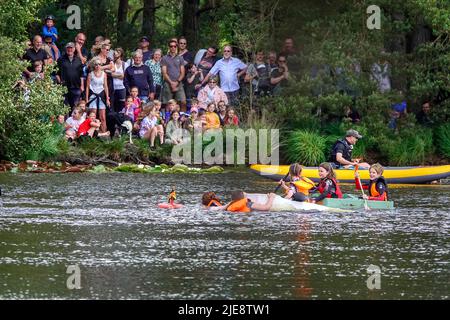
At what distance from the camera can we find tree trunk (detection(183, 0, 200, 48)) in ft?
151

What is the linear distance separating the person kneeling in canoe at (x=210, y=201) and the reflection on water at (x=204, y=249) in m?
0.38

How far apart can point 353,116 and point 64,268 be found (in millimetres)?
22845

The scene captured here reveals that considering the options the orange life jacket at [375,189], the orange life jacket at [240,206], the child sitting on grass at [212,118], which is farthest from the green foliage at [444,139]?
the orange life jacket at [240,206]

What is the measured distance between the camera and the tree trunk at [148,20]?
1831 inches

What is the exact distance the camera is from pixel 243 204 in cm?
2652

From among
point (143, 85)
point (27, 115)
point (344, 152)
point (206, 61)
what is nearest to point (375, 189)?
point (344, 152)

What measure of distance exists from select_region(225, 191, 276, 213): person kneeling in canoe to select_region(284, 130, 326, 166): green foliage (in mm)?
11743

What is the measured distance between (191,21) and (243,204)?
20.8 meters

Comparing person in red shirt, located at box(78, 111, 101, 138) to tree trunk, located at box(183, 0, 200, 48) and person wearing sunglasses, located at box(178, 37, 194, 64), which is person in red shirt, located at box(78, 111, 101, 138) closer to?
person wearing sunglasses, located at box(178, 37, 194, 64)

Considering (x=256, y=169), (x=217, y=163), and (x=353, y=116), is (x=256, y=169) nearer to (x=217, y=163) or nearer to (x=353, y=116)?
(x=217, y=163)

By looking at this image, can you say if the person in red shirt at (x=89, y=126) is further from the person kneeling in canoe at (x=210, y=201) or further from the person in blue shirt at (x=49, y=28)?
the person kneeling in canoe at (x=210, y=201)

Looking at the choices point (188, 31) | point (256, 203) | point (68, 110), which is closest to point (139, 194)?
point (256, 203)

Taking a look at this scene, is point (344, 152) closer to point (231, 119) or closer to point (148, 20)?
point (231, 119)

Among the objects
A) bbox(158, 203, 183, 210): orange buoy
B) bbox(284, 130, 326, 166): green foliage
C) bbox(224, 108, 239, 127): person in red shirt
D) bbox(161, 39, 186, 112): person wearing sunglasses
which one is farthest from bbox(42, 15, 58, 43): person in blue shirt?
bbox(158, 203, 183, 210): orange buoy
